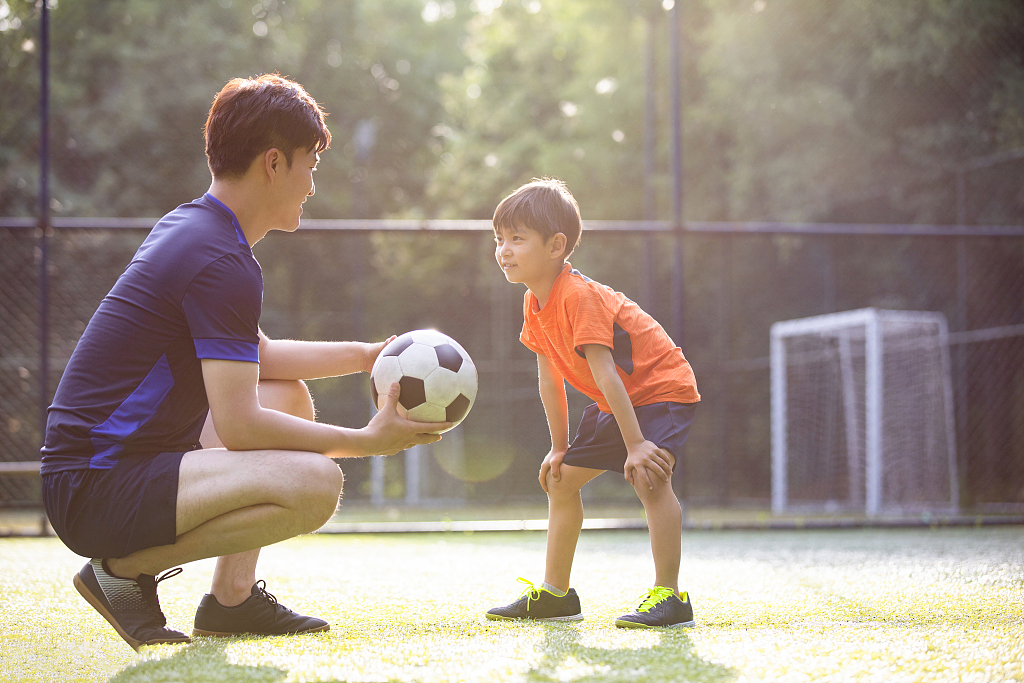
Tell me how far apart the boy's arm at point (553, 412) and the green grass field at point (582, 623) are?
1.41 ft

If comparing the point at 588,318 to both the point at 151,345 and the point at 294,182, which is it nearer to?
the point at 294,182

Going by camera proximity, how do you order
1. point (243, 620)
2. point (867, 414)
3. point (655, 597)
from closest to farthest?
point (243, 620)
point (655, 597)
point (867, 414)

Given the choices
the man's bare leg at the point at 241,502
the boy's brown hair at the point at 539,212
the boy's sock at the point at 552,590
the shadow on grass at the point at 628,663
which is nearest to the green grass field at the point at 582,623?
the shadow on grass at the point at 628,663

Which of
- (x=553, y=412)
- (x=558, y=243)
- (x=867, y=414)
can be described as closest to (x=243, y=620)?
(x=553, y=412)

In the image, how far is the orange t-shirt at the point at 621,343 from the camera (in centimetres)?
239

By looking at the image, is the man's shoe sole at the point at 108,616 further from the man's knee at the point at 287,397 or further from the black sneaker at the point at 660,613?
the black sneaker at the point at 660,613

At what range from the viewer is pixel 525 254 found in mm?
2438

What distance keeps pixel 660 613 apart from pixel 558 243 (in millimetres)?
1013

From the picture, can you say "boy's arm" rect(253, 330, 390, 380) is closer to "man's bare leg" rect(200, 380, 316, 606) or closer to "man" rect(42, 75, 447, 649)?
"man's bare leg" rect(200, 380, 316, 606)

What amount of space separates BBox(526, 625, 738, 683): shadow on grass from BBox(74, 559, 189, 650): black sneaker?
2.80 feet

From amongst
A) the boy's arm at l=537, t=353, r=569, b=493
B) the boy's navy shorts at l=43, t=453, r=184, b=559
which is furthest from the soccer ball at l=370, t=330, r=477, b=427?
the boy's navy shorts at l=43, t=453, r=184, b=559

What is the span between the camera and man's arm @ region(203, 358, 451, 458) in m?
1.83

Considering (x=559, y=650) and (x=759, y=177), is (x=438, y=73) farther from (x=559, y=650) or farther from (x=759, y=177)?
(x=559, y=650)

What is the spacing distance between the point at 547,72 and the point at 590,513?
8.39m
